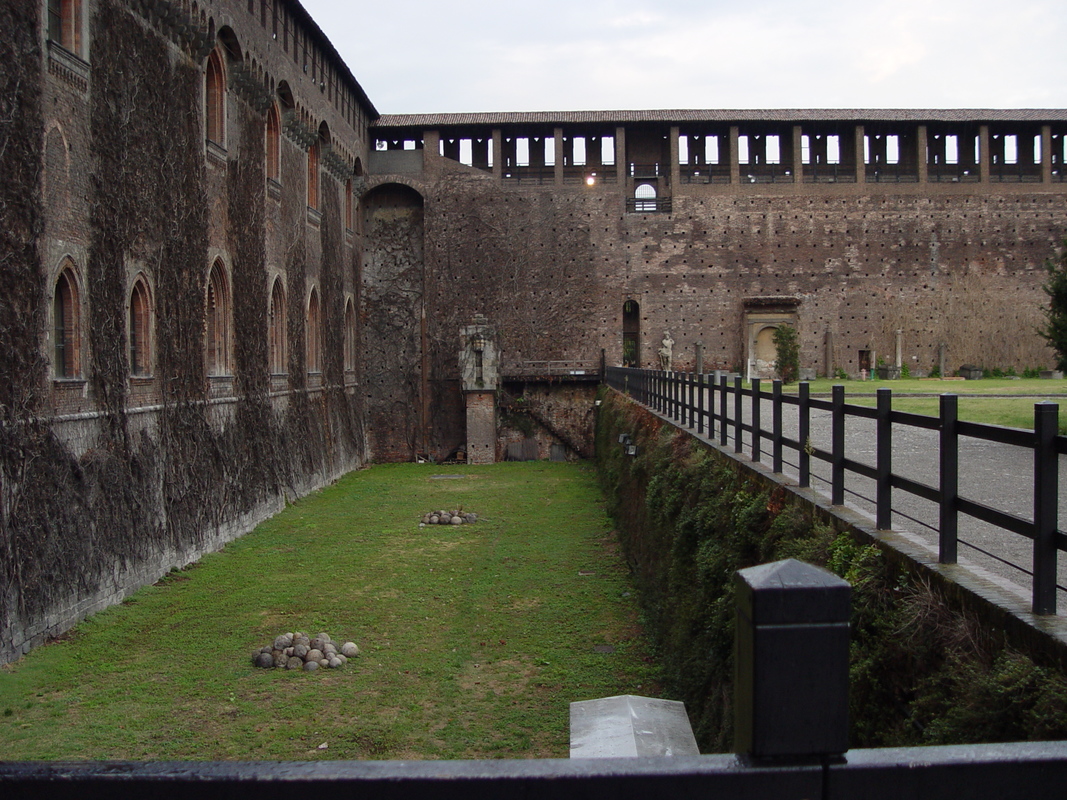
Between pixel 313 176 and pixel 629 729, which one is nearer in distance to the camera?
pixel 629 729

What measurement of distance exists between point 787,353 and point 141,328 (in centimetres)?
2333

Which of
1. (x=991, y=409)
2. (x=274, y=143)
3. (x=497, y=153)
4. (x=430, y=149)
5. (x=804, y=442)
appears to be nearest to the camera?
(x=804, y=442)

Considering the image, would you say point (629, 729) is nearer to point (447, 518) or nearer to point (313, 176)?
point (447, 518)

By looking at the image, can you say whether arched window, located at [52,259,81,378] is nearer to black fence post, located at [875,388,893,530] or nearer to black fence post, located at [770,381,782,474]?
black fence post, located at [770,381,782,474]

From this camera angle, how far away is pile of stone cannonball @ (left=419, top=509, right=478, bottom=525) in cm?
1762

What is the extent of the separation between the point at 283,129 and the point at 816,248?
19.4m

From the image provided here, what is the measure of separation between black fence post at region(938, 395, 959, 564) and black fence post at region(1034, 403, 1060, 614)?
1.88 ft

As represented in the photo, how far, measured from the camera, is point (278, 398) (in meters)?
20.5

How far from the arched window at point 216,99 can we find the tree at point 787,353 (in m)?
20.9

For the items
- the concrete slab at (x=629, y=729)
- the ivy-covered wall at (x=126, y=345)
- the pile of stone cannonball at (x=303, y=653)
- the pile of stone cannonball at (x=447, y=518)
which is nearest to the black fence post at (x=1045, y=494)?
the concrete slab at (x=629, y=729)

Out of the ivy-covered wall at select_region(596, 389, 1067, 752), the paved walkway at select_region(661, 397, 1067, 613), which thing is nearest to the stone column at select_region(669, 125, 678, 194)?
the paved walkway at select_region(661, 397, 1067, 613)

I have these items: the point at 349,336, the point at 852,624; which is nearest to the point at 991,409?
the point at 852,624

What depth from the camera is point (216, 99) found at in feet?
55.8

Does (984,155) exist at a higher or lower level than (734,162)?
higher
